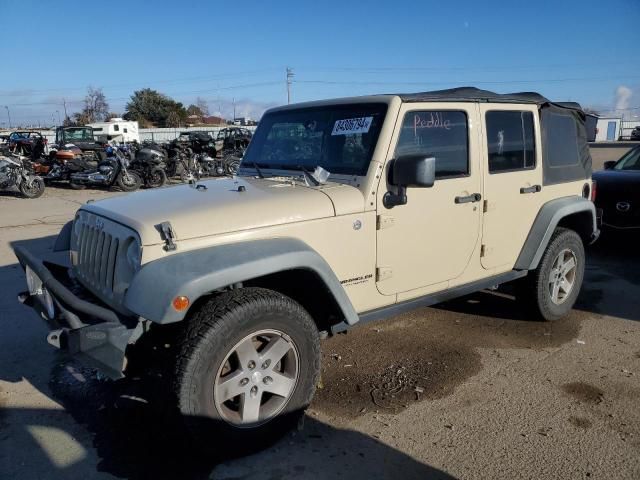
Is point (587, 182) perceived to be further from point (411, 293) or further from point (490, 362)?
point (411, 293)

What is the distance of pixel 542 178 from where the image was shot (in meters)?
4.31

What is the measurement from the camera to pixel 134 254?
2709 mm

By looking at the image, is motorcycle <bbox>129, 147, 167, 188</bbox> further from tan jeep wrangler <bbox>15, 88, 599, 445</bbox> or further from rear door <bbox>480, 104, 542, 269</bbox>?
rear door <bbox>480, 104, 542, 269</bbox>

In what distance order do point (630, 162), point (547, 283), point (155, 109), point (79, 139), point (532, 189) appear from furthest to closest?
point (155, 109) → point (79, 139) → point (630, 162) → point (547, 283) → point (532, 189)

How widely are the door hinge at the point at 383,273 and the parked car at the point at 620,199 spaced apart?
505 cm

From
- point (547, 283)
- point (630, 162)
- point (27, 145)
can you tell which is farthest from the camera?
point (27, 145)

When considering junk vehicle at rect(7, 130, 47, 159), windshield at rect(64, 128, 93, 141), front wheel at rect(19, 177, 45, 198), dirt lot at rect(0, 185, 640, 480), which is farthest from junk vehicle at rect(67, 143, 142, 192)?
dirt lot at rect(0, 185, 640, 480)

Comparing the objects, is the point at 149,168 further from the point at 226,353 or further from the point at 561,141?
the point at 226,353

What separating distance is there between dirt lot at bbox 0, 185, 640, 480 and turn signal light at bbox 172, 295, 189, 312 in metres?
0.75

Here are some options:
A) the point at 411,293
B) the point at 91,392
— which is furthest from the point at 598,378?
the point at 91,392

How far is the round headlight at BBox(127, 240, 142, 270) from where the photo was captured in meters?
2.65

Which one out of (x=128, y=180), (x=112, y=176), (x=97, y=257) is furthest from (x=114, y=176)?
(x=97, y=257)

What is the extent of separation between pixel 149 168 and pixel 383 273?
13.3 metres

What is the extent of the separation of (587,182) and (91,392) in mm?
4640
